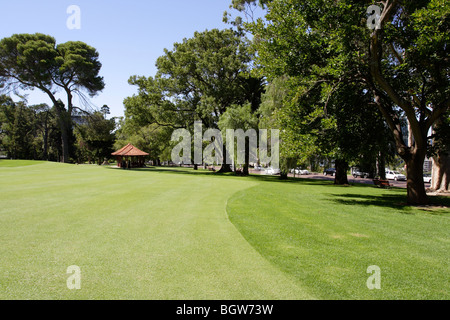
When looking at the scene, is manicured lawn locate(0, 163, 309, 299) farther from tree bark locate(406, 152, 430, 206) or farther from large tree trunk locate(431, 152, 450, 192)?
large tree trunk locate(431, 152, 450, 192)

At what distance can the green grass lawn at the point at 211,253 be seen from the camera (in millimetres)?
4438

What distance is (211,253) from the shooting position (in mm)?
6117

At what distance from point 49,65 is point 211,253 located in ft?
195

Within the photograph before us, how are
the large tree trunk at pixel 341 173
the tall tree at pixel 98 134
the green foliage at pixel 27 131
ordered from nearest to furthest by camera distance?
the large tree trunk at pixel 341 173
the tall tree at pixel 98 134
the green foliage at pixel 27 131

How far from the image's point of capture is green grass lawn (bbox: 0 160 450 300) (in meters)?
4.44

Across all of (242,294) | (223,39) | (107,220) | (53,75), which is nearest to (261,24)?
(107,220)

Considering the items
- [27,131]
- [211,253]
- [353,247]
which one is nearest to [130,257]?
[211,253]

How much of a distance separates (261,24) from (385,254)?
47.8ft

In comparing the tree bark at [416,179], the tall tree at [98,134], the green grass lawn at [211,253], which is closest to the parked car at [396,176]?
the tree bark at [416,179]

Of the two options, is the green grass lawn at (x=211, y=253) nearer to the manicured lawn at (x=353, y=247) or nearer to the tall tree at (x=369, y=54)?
the manicured lawn at (x=353, y=247)

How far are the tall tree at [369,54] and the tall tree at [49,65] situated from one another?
49.3 m
